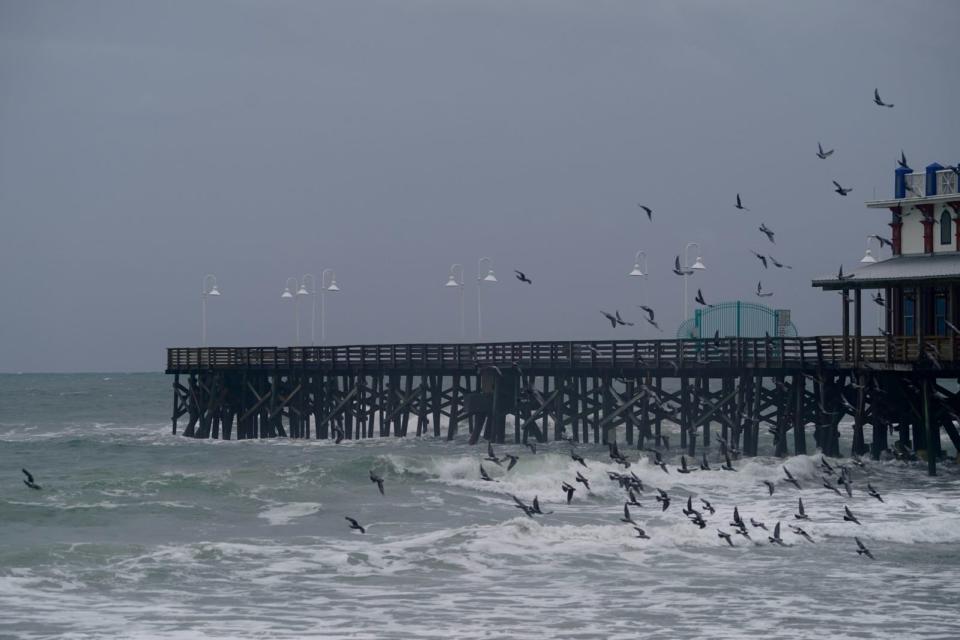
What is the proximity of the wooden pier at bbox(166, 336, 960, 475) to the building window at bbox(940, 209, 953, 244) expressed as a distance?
4424 mm

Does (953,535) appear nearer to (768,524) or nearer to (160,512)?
(768,524)

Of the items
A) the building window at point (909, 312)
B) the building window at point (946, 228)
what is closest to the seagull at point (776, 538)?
the building window at point (909, 312)

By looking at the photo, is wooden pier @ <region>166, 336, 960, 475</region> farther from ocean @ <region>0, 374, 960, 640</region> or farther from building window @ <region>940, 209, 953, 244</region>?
building window @ <region>940, 209, 953, 244</region>

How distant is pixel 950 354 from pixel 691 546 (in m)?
13.3

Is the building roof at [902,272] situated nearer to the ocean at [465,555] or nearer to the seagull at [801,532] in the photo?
the ocean at [465,555]

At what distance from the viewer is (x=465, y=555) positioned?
27344 mm

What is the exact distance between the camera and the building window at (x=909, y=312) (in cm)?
4104

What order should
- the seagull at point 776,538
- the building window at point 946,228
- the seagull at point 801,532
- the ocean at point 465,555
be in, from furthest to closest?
the building window at point 946,228
the seagull at point 801,532
the seagull at point 776,538
the ocean at point 465,555

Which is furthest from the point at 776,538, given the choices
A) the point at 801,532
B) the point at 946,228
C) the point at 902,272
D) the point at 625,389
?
the point at 625,389

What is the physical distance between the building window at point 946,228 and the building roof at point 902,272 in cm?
58

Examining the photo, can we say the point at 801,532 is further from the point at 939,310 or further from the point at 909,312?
the point at 909,312

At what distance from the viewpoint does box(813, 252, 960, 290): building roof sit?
39.2m

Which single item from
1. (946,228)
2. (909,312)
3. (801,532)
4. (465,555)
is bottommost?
(465,555)

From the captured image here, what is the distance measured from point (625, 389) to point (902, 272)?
12779 mm
